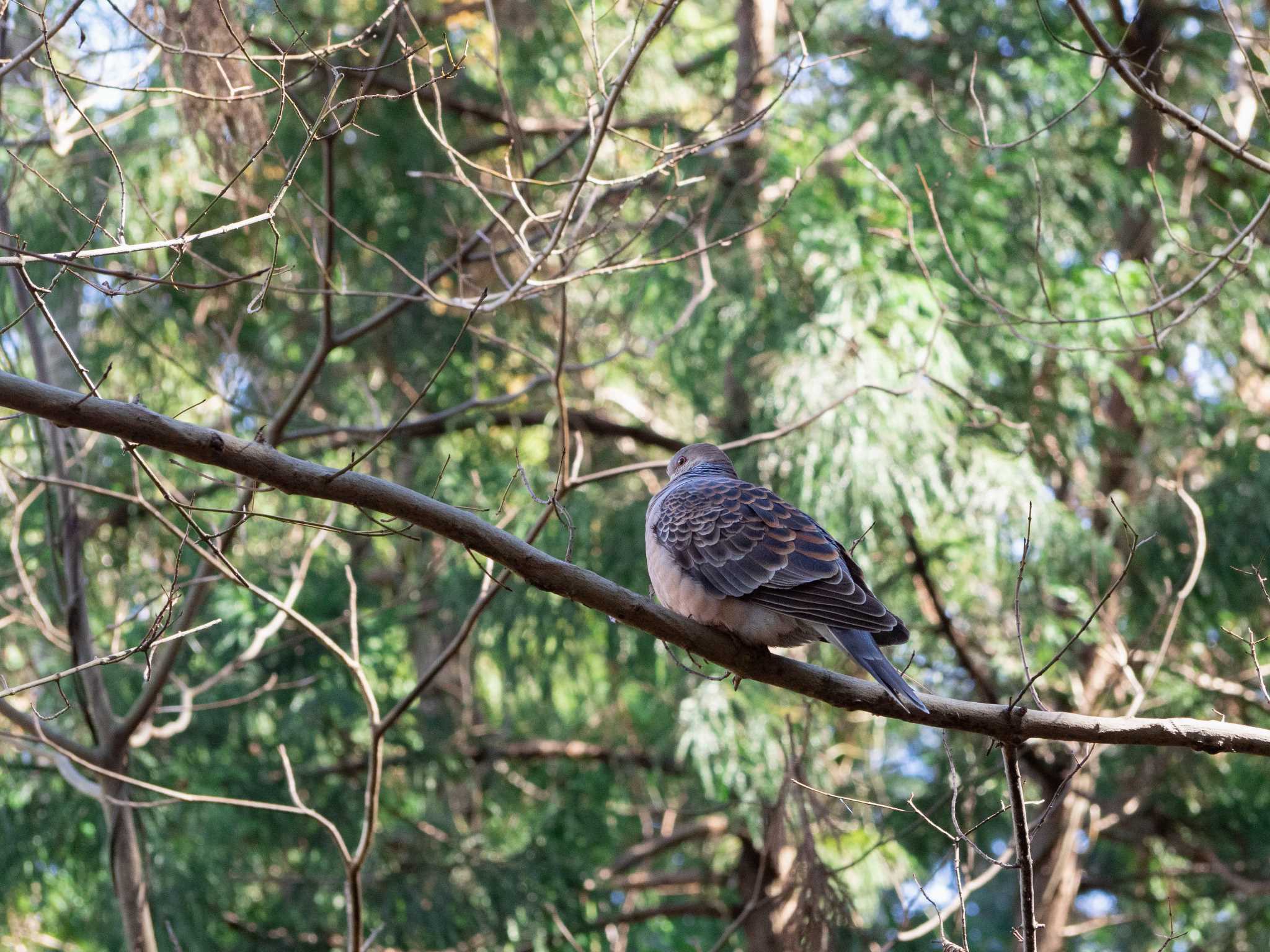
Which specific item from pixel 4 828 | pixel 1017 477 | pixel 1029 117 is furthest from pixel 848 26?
pixel 4 828

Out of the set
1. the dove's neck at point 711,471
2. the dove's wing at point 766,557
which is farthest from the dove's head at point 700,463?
the dove's wing at point 766,557

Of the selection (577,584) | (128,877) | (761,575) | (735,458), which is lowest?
(128,877)

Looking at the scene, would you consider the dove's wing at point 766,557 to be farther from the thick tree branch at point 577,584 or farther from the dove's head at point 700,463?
the dove's head at point 700,463

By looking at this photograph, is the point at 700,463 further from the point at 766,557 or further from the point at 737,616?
the point at 737,616

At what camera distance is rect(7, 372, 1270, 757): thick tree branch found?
8.48ft

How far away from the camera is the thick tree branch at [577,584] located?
259 centimetres

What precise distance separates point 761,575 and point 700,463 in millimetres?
1378

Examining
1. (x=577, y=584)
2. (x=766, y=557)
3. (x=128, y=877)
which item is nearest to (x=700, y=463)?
(x=766, y=557)

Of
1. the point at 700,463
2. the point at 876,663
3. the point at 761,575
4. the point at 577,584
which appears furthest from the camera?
the point at 700,463

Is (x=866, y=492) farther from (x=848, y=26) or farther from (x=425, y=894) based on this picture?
A: (x=848, y=26)

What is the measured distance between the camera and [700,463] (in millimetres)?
5031

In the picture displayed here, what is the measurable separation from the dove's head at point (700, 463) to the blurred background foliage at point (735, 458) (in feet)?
4.95

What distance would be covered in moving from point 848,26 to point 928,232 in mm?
3646

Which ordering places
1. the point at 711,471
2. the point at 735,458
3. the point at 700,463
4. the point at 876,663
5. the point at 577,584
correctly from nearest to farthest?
1. the point at 577,584
2. the point at 876,663
3. the point at 711,471
4. the point at 700,463
5. the point at 735,458
